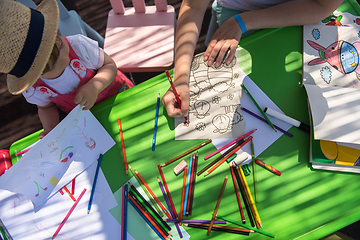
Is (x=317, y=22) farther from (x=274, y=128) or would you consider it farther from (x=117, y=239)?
(x=117, y=239)

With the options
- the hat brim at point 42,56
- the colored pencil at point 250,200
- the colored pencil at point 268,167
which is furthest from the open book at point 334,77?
the hat brim at point 42,56

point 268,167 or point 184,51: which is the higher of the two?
point 184,51

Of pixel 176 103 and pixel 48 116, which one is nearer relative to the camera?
pixel 176 103

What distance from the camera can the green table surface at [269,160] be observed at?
2.44 feet

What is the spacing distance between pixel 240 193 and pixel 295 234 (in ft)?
0.72

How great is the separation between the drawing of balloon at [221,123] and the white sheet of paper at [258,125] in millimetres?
40

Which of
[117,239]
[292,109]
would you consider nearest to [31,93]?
[117,239]

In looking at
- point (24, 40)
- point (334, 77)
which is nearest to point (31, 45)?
point (24, 40)

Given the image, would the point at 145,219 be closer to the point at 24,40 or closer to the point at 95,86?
the point at 95,86

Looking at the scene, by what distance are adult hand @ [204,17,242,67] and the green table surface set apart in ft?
0.17

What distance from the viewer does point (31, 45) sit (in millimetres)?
634

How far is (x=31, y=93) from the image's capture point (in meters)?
0.93

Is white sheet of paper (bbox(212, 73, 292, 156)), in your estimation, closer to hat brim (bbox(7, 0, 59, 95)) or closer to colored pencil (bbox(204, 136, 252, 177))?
colored pencil (bbox(204, 136, 252, 177))

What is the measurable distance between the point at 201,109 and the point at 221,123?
10 cm
